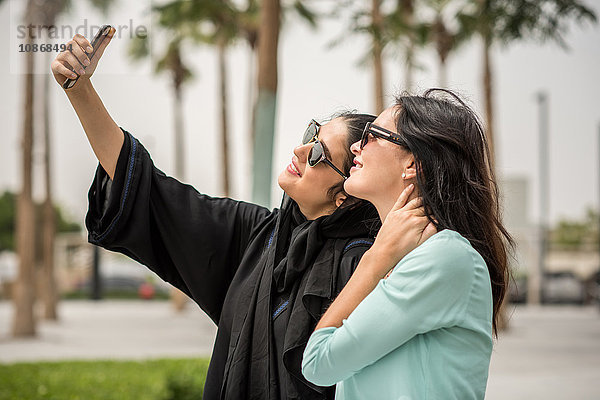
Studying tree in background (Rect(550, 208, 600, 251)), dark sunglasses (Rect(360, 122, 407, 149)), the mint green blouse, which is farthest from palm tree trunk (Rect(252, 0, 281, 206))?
tree in background (Rect(550, 208, 600, 251))

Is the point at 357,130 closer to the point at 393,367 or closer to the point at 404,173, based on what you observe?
the point at 404,173

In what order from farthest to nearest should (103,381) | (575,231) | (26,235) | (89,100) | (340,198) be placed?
(575,231) → (26,235) → (103,381) → (340,198) → (89,100)

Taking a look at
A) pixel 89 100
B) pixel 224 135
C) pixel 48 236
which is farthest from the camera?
pixel 224 135

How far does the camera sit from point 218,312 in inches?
89.0

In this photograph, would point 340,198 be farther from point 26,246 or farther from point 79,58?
point 26,246

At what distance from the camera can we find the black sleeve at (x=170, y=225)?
81.3 inches

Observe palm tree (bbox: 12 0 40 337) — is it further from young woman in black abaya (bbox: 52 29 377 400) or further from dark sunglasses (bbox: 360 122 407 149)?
dark sunglasses (bbox: 360 122 407 149)

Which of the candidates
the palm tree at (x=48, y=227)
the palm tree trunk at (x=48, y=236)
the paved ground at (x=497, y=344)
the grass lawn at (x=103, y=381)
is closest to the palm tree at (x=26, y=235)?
the paved ground at (x=497, y=344)

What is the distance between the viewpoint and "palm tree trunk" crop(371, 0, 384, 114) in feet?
29.7

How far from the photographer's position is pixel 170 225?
2.16 m

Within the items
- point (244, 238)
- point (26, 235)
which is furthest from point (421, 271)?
point (26, 235)

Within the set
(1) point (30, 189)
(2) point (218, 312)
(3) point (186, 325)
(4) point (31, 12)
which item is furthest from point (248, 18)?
(2) point (218, 312)

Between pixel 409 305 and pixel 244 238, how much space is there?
88 cm

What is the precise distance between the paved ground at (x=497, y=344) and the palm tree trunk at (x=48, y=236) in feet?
1.98
